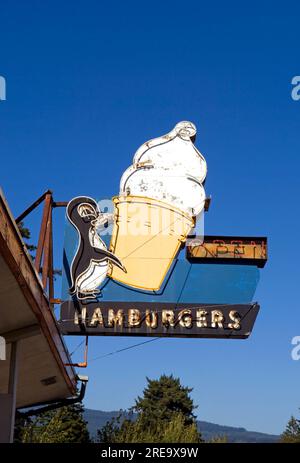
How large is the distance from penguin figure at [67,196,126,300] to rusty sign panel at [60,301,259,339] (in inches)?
26.7

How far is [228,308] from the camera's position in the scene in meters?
24.8

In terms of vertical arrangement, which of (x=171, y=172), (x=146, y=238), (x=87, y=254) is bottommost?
(x=87, y=254)

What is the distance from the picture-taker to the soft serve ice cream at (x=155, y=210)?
25625 mm

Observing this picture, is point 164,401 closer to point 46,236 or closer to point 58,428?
point 58,428

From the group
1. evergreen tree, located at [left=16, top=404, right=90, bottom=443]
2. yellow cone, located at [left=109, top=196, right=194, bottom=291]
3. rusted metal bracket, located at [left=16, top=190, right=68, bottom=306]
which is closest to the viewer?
rusted metal bracket, located at [left=16, top=190, right=68, bottom=306]

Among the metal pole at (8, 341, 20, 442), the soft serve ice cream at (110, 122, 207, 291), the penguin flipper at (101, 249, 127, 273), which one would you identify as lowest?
the metal pole at (8, 341, 20, 442)

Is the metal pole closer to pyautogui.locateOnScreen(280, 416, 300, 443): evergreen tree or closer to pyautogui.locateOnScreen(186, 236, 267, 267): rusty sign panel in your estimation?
pyautogui.locateOnScreen(186, 236, 267, 267): rusty sign panel

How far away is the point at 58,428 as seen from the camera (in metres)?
47.3

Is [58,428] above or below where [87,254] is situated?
below

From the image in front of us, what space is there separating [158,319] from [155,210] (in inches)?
174

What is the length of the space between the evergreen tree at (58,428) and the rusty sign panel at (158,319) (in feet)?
63.8

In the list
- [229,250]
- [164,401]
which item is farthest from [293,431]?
[229,250]

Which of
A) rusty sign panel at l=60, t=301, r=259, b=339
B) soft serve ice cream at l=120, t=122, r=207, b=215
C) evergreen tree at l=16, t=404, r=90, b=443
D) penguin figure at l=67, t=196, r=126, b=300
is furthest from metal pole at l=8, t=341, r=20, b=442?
evergreen tree at l=16, t=404, r=90, b=443

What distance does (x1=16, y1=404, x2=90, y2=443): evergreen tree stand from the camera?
4475 cm
